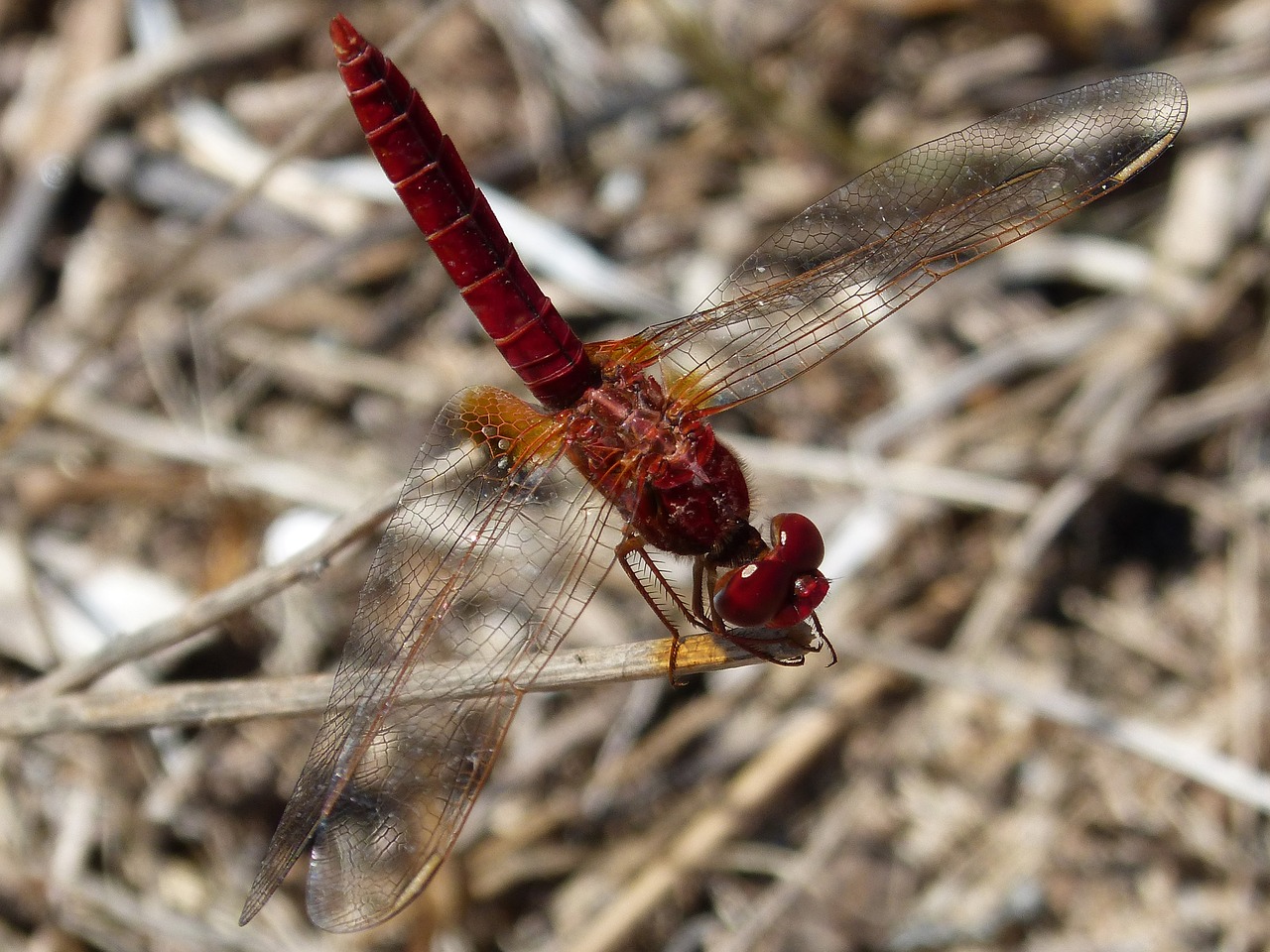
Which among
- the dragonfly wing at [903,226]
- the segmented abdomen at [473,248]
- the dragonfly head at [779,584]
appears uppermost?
the segmented abdomen at [473,248]

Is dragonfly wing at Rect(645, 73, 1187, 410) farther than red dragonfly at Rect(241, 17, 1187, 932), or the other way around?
dragonfly wing at Rect(645, 73, 1187, 410)

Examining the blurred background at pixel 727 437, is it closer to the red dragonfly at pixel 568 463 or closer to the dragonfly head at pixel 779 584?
the red dragonfly at pixel 568 463

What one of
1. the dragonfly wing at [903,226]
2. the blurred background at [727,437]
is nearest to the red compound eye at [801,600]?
the dragonfly wing at [903,226]

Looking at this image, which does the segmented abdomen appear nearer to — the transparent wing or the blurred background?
the transparent wing

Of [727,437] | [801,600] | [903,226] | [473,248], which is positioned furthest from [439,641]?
[727,437]

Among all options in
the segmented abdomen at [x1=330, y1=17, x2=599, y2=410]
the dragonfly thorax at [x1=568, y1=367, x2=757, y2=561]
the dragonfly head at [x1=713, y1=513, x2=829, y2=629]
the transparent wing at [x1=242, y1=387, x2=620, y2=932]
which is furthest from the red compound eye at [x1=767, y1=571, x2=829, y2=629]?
the segmented abdomen at [x1=330, y1=17, x2=599, y2=410]

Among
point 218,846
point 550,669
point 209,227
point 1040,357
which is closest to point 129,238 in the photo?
point 209,227

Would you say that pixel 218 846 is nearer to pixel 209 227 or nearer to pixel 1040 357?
pixel 209 227
